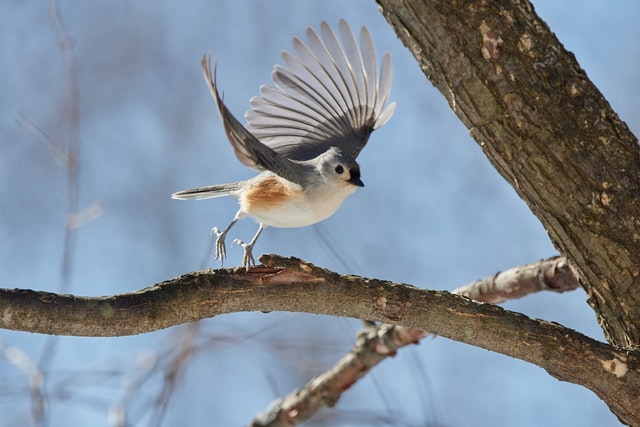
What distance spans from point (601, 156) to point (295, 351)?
1079mm

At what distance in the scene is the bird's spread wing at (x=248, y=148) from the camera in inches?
47.9

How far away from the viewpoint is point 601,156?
1.43 meters

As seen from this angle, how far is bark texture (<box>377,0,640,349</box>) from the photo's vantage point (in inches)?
54.9

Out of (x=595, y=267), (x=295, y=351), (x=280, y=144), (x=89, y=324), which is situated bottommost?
(x=595, y=267)

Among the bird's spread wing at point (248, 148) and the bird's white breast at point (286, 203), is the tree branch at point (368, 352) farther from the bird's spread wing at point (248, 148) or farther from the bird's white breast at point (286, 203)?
the bird's spread wing at point (248, 148)

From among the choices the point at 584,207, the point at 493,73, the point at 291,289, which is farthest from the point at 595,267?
the point at 291,289

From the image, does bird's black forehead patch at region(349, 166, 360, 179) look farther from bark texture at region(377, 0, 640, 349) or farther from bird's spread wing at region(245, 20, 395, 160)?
bark texture at region(377, 0, 640, 349)

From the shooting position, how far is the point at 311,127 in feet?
6.63

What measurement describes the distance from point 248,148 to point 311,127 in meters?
0.60

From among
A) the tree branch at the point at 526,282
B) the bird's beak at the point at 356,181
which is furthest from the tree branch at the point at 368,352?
the bird's beak at the point at 356,181

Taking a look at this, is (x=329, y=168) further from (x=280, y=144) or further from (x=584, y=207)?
(x=584, y=207)

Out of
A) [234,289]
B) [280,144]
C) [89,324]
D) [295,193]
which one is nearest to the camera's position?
[89,324]

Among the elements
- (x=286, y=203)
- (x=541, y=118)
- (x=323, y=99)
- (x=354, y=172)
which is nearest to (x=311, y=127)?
(x=323, y=99)

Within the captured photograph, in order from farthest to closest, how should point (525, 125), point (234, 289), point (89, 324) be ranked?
point (525, 125) < point (234, 289) < point (89, 324)
